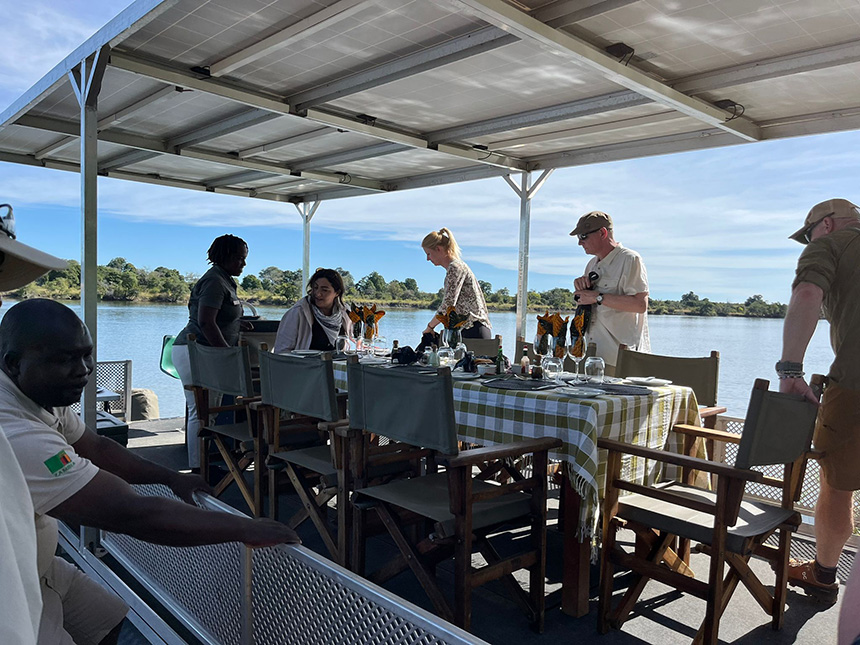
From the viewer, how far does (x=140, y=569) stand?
223cm

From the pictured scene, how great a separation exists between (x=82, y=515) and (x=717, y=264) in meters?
37.1

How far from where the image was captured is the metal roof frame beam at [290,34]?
3221 mm

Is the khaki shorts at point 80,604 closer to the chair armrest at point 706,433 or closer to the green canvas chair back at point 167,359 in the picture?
the chair armrest at point 706,433

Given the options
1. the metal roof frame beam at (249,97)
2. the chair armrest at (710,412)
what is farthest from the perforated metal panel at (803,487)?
the metal roof frame beam at (249,97)

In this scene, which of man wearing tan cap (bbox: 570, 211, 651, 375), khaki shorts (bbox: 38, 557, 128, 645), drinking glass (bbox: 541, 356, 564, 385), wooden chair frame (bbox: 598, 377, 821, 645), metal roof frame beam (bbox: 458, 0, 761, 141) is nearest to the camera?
khaki shorts (bbox: 38, 557, 128, 645)

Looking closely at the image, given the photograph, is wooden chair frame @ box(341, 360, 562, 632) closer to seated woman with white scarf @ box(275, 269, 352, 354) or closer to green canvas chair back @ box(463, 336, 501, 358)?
seated woman with white scarf @ box(275, 269, 352, 354)

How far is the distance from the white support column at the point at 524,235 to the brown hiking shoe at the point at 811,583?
12.5ft

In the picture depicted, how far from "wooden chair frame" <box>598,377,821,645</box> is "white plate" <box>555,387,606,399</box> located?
0.84ft

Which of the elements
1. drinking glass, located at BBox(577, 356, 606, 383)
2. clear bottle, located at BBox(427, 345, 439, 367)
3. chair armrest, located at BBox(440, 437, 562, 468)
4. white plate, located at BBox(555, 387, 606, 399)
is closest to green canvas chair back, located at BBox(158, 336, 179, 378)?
clear bottle, located at BBox(427, 345, 439, 367)

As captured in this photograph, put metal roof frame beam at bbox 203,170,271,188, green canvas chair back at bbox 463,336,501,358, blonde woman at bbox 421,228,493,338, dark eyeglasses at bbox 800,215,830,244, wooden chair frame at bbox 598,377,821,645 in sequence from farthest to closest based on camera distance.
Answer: metal roof frame beam at bbox 203,170,271,188
blonde woman at bbox 421,228,493,338
green canvas chair back at bbox 463,336,501,358
dark eyeglasses at bbox 800,215,830,244
wooden chair frame at bbox 598,377,821,645

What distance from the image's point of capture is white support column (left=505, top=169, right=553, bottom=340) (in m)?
6.47

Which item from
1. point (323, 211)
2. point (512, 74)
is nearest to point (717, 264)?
point (323, 211)

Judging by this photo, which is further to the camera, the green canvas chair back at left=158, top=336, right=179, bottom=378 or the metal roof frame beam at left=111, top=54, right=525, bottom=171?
the green canvas chair back at left=158, top=336, right=179, bottom=378

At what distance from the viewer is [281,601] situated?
58.4 inches
